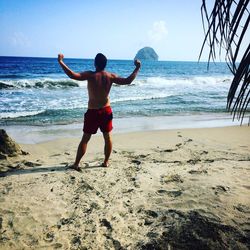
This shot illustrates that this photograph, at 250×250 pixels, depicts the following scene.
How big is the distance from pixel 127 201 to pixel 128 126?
15.7 ft

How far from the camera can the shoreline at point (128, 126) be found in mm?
6766

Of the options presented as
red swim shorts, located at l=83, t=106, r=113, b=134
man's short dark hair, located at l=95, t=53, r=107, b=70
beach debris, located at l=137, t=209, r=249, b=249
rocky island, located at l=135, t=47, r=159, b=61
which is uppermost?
rocky island, located at l=135, t=47, r=159, b=61

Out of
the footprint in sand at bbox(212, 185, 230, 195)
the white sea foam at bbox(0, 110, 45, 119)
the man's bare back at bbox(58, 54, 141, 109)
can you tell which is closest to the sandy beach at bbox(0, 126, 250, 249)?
the footprint in sand at bbox(212, 185, 230, 195)

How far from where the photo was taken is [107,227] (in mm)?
2824

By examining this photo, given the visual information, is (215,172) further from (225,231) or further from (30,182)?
(30,182)

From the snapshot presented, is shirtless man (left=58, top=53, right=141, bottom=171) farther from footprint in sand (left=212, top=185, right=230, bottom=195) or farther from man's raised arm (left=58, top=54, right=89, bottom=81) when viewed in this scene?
footprint in sand (left=212, top=185, right=230, bottom=195)

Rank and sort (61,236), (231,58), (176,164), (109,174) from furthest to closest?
(176,164) < (109,174) < (61,236) < (231,58)

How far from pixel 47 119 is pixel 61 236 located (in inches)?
255

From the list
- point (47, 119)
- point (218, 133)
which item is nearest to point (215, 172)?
point (218, 133)

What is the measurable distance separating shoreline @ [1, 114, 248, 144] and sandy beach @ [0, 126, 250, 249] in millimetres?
1579

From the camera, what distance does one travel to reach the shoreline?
6.77 metres

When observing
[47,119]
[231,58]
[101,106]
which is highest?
[231,58]

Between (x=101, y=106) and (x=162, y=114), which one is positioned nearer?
(x=101, y=106)

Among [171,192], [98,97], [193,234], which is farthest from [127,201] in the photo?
[98,97]
